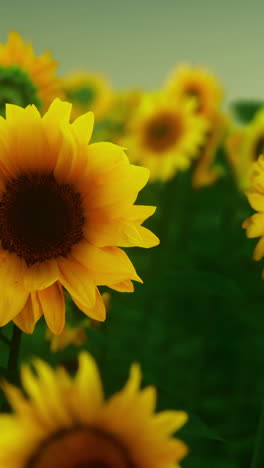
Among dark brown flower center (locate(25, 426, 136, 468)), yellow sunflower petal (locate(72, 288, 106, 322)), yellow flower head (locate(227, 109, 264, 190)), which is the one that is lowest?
dark brown flower center (locate(25, 426, 136, 468))

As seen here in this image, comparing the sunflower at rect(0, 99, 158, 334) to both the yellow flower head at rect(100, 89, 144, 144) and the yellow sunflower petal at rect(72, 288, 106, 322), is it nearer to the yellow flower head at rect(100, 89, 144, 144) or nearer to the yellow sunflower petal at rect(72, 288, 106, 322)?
the yellow sunflower petal at rect(72, 288, 106, 322)

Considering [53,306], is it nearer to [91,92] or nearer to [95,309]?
[95,309]

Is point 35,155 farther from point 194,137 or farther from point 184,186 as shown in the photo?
point 184,186

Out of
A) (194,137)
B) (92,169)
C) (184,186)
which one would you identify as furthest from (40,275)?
(184,186)

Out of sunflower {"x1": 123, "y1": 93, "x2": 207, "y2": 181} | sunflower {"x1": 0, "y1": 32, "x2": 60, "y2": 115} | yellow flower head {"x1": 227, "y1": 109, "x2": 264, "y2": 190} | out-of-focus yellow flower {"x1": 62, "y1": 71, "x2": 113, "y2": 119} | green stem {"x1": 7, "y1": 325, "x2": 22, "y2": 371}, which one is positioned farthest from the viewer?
out-of-focus yellow flower {"x1": 62, "y1": 71, "x2": 113, "y2": 119}

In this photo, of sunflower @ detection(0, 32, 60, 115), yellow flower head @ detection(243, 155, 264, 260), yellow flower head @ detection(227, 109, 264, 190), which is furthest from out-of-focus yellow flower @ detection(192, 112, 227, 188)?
yellow flower head @ detection(243, 155, 264, 260)

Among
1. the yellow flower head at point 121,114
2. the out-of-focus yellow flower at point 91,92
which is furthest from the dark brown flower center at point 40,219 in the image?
the out-of-focus yellow flower at point 91,92

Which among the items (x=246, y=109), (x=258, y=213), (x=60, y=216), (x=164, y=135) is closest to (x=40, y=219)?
(x=60, y=216)

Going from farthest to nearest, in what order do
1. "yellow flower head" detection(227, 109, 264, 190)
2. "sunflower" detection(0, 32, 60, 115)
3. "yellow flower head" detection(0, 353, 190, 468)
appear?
"yellow flower head" detection(227, 109, 264, 190), "sunflower" detection(0, 32, 60, 115), "yellow flower head" detection(0, 353, 190, 468)
